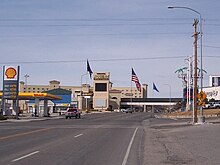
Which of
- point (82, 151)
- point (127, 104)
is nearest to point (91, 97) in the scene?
point (127, 104)

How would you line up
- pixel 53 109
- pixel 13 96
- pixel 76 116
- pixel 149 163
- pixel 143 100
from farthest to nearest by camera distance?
1. pixel 143 100
2. pixel 53 109
3. pixel 76 116
4. pixel 13 96
5. pixel 149 163

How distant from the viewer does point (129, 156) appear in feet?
54.2

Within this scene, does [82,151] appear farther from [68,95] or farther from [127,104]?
[127,104]

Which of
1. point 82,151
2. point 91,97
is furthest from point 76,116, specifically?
point 91,97

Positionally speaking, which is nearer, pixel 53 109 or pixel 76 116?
pixel 76 116

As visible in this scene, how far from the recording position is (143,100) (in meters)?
186

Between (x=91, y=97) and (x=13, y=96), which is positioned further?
(x=91, y=97)

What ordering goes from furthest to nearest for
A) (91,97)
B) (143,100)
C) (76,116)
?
(143,100) → (91,97) → (76,116)

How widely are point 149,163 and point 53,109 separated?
4229 inches

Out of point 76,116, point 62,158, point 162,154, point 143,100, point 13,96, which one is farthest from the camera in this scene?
point 143,100

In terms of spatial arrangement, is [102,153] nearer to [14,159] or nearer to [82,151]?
[82,151]

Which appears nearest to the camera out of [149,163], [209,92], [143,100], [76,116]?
[149,163]

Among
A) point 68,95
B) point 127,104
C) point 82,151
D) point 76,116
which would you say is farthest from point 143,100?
point 82,151

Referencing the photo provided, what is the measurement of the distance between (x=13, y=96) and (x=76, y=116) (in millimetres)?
12997
